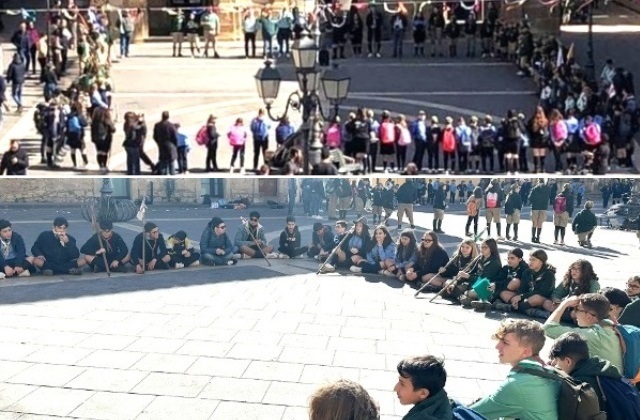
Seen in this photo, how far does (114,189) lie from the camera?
19.3ft

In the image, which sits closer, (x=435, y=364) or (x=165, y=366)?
(x=435, y=364)

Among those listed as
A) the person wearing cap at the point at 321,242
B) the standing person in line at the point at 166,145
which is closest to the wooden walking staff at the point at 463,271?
the person wearing cap at the point at 321,242

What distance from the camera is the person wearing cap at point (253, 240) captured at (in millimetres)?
5805

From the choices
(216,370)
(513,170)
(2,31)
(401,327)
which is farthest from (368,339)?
(2,31)

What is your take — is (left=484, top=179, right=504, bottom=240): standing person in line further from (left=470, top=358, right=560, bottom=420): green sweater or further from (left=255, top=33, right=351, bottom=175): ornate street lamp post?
(left=255, top=33, right=351, bottom=175): ornate street lamp post

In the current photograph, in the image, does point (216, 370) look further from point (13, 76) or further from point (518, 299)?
point (13, 76)

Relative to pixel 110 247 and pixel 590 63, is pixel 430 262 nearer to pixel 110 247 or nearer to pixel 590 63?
pixel 110 247

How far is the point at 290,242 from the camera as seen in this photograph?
580cm

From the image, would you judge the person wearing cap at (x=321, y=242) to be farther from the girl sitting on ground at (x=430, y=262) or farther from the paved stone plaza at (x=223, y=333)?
the girl sitting on ground at (x=430, y=262)

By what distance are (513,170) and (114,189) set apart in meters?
8.45

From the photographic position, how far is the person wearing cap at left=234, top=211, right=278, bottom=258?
581 centimetres

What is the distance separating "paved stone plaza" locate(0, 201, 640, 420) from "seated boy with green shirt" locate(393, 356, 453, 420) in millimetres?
1239

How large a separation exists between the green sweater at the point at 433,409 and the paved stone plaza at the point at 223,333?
1.25 metres

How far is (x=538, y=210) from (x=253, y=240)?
155cm
